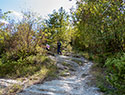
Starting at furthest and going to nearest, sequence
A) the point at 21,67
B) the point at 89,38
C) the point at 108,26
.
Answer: the point at 89,38 → the point at 21,67 → the point at 108,26

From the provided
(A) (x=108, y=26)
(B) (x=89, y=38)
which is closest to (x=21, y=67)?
(B) (x=89, y=38)

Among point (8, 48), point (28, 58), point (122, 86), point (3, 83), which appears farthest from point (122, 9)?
point (8, 48)

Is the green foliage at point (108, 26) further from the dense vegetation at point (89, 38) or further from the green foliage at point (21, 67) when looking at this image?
the green foliage at point (21, 67)

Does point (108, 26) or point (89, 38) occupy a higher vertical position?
point (108, 26)

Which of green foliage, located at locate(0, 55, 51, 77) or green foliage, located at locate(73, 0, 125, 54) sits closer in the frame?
green foliage, located at locate(73, 0, 125, 54)

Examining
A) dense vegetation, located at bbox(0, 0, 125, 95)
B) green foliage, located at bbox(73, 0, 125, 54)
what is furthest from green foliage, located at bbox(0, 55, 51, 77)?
green foliage, located at bbox(73, 0, 125, 54)

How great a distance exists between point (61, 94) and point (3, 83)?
2222 millimetres

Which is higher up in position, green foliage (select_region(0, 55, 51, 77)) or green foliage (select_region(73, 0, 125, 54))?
green foliage (select_region(73, 0, 125, 54))

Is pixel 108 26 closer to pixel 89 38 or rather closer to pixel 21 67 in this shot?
pixel 89 38

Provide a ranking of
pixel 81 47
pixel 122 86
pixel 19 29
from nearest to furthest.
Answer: pixel 122 86, pixel 19 29, pixel 81 47

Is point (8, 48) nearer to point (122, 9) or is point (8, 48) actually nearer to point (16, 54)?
point (16, 54)

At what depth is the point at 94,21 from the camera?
5637 millimetres

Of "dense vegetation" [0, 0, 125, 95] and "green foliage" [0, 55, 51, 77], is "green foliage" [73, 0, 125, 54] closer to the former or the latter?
"dense vegetation" [0, 0, 125, 95]

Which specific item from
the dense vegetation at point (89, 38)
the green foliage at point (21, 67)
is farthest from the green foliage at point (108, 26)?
the green foliage at point (21, 67)
